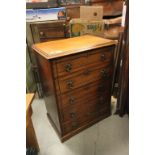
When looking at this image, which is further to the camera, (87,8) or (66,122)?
(87,8)

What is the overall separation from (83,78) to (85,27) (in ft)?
3.14

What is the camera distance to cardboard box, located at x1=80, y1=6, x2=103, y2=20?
2069 millimetres

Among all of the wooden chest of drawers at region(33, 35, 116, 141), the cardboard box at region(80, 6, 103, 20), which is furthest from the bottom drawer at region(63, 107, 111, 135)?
the cardboard box at region(80, 6, 103, 20)

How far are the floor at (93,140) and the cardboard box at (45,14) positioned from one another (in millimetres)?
1443

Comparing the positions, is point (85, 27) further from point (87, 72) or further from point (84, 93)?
point (84, 93)

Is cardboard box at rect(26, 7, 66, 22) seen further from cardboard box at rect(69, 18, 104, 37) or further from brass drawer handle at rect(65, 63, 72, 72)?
brass drawer handle at rect(65, 63, 72, 72)

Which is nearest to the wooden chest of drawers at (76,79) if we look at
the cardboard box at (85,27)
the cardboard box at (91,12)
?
the cardboard box at (85,27)

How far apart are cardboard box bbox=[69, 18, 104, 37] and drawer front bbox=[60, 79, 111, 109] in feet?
2.74

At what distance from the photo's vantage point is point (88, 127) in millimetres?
1863

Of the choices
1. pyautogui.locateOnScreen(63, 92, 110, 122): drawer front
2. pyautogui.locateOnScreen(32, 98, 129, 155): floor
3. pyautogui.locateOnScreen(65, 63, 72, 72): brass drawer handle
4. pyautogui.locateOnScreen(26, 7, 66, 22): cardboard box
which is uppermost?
pyautogui.locateOnScreen(26, 7, 66, 22): cardboard box
